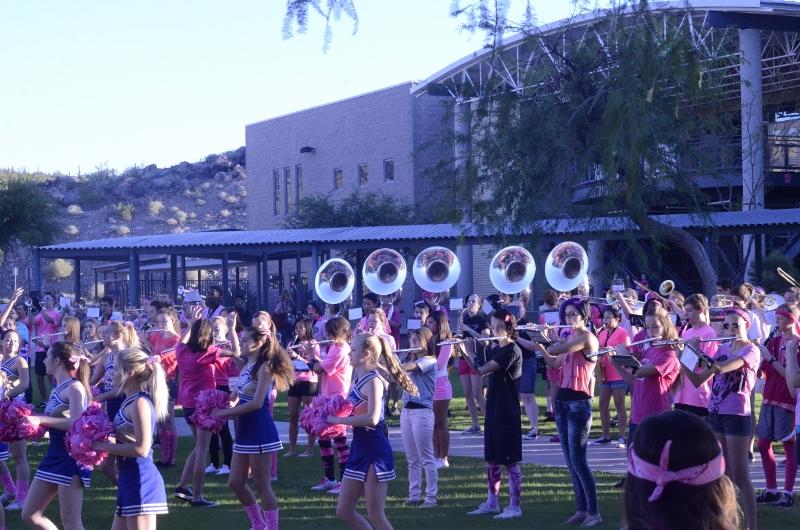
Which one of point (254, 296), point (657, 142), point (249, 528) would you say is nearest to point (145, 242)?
point (254, 296)

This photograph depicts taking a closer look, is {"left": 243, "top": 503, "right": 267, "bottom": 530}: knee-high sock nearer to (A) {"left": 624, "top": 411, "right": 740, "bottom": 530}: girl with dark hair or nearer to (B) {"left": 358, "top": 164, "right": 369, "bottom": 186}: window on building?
(A) {"left": 624, "top": 411, "right": 740, "bottom": 530}: girl with dark hair

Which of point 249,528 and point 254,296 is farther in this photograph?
point 254,296

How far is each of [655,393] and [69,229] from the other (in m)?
66.9

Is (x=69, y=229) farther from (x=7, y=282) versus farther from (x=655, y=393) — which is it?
(x=655, y=393)

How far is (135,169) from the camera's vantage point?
283ft

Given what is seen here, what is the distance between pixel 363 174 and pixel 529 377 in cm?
3152

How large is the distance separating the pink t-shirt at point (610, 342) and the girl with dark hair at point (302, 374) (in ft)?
10.8

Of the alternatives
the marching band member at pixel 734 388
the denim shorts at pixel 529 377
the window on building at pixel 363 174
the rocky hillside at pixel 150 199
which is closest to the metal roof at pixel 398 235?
the denim shorts at pixel 529 377

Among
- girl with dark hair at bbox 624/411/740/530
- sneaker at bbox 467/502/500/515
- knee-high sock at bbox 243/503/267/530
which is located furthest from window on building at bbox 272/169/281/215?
girl with dark hair at bbox 624/411/740/530

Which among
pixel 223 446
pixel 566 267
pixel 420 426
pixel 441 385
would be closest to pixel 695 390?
pixel 420 426

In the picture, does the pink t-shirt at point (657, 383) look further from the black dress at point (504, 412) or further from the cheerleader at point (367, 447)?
the cheerleader at point (367, 447)

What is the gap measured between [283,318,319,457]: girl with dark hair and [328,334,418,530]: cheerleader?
3.59 m

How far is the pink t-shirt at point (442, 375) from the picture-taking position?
1038cm

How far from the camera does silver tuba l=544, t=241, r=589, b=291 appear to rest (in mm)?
18344
